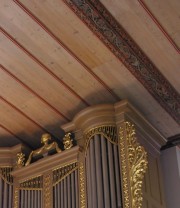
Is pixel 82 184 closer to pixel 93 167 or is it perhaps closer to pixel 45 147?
pixel 93 167

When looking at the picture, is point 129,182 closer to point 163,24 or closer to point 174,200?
point 174,200

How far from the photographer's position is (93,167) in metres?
6.85

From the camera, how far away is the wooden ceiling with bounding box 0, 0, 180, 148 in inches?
243

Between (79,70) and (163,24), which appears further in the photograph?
(79,70)

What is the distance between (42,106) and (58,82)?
51 centimetres

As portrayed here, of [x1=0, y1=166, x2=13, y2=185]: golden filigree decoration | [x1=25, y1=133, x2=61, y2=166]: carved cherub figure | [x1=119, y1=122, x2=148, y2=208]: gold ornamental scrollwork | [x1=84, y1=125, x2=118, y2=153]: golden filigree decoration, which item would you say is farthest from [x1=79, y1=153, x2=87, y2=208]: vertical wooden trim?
[x1=0, y1=166, x2=13, y2=185]: golden filigree decoration

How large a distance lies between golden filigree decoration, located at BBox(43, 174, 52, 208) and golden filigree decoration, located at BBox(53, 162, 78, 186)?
0.09 m

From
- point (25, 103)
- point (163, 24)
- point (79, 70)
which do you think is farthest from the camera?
point (25, 103)

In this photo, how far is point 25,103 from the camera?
7.30m

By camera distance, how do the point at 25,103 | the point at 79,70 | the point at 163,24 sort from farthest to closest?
the point at 25,103
the point at 79,70
the point at 163,24

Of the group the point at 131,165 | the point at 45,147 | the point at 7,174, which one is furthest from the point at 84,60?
the point at 7,174

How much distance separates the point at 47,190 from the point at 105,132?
1041 millimetres

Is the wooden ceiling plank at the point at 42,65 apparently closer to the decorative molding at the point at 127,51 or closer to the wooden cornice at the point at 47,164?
the wooden cornice at the point at 47,164

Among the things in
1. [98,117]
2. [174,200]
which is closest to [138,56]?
[98,117]
